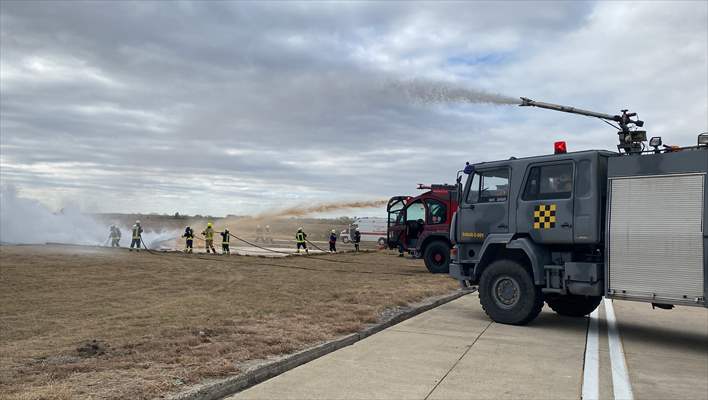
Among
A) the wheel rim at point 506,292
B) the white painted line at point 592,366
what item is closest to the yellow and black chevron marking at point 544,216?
the wheel rim at point 506,292

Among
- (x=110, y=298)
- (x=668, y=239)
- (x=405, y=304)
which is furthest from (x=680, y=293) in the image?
(x=110, y=298)

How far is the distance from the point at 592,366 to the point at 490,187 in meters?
3.97

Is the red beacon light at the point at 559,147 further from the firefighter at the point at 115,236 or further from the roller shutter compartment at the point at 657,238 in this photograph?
the firefighter at the point at 115,236

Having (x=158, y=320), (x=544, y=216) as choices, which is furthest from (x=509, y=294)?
(x=158, y=320)

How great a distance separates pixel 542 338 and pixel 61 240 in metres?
39.0

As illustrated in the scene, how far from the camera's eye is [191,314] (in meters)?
8.96

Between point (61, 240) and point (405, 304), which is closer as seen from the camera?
point (405, 304)

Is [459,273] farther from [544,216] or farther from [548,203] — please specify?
[548,203]

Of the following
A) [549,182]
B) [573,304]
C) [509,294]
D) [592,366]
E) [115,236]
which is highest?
[549,182]

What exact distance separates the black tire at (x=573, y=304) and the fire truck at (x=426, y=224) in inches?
273

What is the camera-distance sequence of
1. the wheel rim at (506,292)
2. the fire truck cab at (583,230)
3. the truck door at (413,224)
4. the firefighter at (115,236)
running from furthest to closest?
the firefighter at (115,236)
the truck door at (413,224)
the wheel rim at (506,292)
the fire truck cab at (583,230)

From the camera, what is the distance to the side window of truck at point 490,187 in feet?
31.1

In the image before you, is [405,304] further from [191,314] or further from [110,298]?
[110,298]

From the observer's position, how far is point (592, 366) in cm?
653
